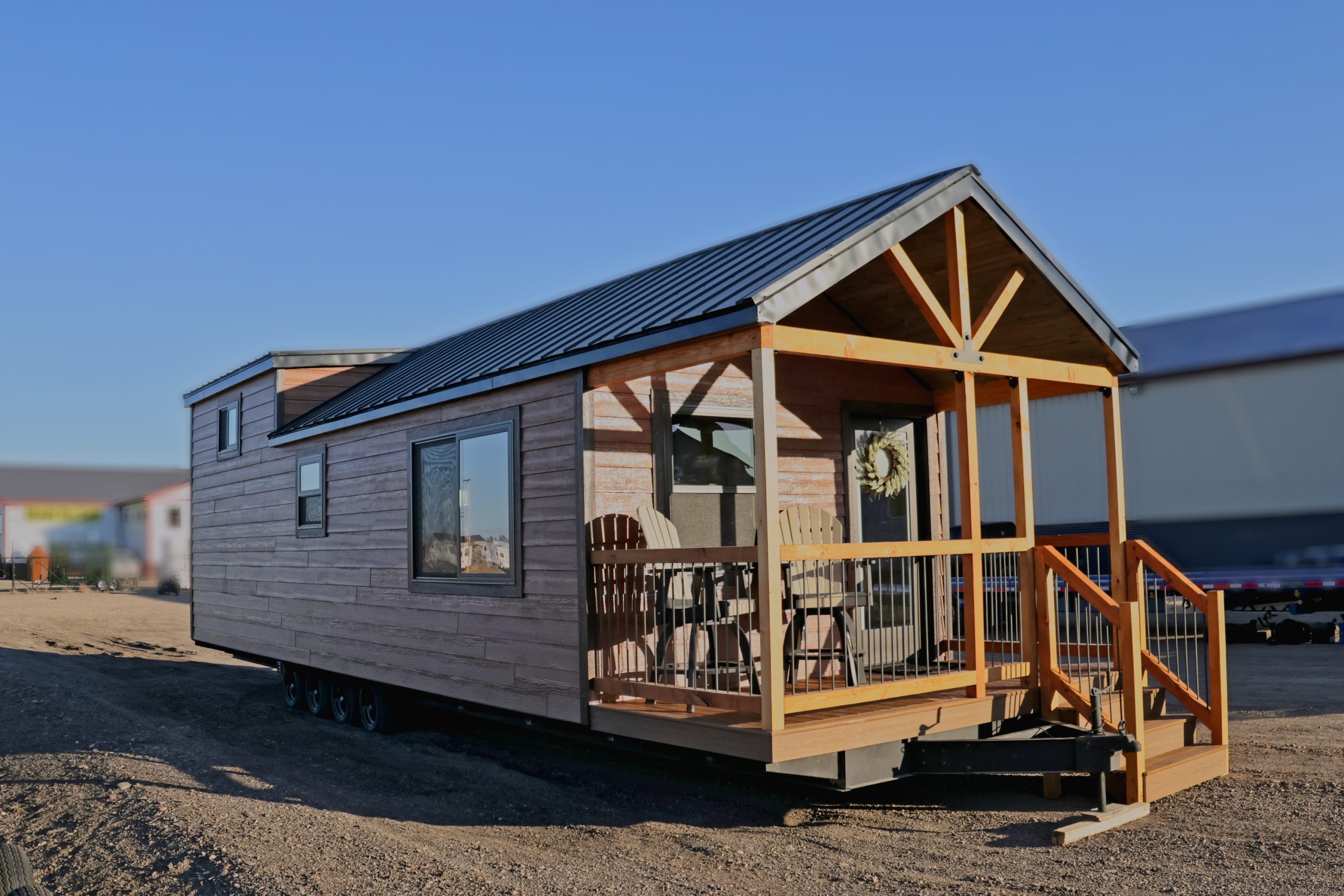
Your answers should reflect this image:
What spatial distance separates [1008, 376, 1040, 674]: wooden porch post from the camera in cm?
716

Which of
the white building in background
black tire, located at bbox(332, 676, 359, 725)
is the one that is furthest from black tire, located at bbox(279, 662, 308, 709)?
the white building in background

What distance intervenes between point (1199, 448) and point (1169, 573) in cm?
1089

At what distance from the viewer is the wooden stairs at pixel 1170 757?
266 inches

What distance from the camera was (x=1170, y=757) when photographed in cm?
718

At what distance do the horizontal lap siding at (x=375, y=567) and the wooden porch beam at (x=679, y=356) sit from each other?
378mm

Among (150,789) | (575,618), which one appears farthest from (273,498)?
(575,618)

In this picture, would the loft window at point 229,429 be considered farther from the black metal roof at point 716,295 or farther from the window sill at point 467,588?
the window sill at point 467,588

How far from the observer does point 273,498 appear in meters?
11.7

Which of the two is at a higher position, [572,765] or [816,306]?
[816,306]

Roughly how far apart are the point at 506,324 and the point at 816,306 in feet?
10.9

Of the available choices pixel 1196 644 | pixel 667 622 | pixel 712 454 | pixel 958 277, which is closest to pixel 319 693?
pixel 712 454

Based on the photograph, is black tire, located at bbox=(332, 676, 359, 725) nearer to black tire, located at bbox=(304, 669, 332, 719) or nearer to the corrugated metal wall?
black tire, located at bbox=(304, 669, 332, 719)

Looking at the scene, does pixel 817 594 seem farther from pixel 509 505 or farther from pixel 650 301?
pixel 509 505

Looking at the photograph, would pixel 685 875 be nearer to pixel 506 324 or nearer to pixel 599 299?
pixel 599 299
